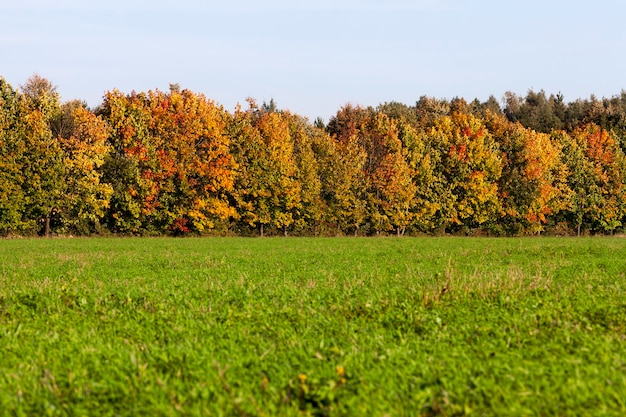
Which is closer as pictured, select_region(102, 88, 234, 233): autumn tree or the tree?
the tree

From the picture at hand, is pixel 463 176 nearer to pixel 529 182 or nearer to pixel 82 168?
pixel 529 182

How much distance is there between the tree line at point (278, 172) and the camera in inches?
2345

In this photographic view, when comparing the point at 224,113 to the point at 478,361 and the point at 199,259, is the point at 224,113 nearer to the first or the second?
the point at 199,259

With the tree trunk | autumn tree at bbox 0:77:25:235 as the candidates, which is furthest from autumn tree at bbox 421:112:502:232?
autumn tree at bbox 0:77:25:235

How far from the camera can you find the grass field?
307 inches

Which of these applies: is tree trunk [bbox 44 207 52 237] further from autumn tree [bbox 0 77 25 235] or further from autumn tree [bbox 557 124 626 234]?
autumn tree [bbox 557 124 626 234]

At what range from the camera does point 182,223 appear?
6612cm

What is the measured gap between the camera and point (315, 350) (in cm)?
1005

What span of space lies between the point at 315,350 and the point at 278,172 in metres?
60.6

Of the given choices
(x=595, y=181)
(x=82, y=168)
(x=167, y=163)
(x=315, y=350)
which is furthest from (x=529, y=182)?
(x=315, y=350)

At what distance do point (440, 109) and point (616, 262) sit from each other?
8471 centimetres

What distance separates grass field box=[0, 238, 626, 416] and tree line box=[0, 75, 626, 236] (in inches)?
1780

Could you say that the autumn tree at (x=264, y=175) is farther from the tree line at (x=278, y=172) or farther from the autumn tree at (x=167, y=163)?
the autumn tree at (x=167, y=163)

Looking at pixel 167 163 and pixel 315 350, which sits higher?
pixel 167 163
